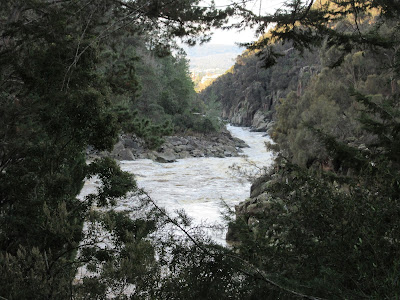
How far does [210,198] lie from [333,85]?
9098 mm

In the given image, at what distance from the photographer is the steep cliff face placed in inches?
2277

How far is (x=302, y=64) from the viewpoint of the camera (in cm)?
5697

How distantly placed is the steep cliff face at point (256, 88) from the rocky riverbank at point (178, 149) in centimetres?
1073

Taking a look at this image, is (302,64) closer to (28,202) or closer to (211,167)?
(211,167)

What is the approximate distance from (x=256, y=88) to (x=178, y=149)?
4094 cm

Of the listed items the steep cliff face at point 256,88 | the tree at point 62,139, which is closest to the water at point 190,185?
the tree at point 62,139

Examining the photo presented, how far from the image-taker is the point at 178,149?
3078 cm

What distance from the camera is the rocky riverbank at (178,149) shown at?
25.3 metres

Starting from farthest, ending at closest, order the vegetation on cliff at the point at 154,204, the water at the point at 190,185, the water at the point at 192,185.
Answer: the water at the point at 192,185 → the water at the point at 190,185 → the vegetation on cliff at the point at 154,204

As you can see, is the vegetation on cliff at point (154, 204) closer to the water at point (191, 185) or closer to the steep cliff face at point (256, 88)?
the water at point (191, 185)

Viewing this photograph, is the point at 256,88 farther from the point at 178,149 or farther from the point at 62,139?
the point at 62,139

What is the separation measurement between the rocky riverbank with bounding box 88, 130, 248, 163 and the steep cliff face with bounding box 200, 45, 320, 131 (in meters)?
10.7

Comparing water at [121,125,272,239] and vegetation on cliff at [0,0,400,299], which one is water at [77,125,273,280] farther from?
vegetation on cliff at [0,0,400,299]

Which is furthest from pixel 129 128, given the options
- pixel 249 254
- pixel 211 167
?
pixel 211 167
